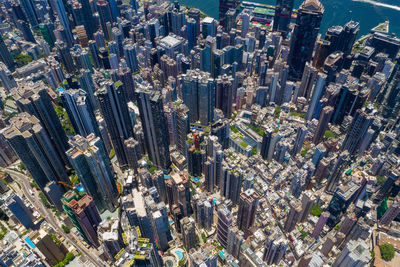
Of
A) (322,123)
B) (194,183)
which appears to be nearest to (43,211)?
(194,183)

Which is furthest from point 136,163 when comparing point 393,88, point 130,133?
point 393,88

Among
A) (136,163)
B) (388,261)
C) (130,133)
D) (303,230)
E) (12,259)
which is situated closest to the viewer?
(12,259)

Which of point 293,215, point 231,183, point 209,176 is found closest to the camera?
point 293,215

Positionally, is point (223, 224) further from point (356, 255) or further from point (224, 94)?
point (224, 94)

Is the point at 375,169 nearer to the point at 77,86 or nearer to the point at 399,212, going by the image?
the point at 399,212

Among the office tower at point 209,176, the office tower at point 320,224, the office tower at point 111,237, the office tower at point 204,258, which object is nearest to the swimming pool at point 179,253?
the office tower at point 204,258

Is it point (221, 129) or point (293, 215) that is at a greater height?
point (221, 129)
